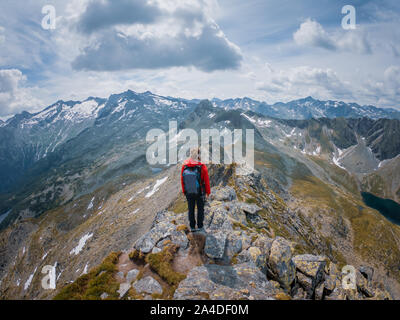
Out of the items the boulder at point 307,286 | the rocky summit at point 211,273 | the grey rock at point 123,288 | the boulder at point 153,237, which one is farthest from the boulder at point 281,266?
the grey rock at point 123,288

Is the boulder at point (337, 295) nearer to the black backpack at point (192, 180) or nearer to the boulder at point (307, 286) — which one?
the boulder at point (307, 286)

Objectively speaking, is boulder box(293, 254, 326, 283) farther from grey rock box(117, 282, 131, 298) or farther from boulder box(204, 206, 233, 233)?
grey rock box(117, 282, 131, 298)

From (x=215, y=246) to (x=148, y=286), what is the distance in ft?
16.0

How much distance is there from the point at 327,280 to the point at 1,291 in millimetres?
141231

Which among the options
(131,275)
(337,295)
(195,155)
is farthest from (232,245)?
(337,295)

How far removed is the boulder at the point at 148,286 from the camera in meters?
11.0

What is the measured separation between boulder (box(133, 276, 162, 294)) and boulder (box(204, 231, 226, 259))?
156 inches

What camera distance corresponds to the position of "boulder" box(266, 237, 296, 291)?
13898 millimetres

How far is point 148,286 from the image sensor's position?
11.2 m

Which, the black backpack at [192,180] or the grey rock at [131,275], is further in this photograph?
the black backpack at [192,180]

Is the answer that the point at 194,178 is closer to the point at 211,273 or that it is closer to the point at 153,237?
the point at 211,273
